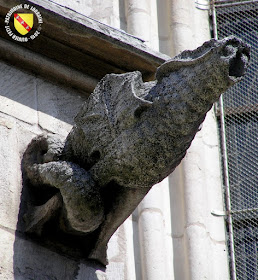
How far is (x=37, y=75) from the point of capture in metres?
4.74

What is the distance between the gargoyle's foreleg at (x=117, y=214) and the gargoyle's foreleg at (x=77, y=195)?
86 millimetres

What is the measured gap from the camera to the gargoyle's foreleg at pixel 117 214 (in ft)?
14.2

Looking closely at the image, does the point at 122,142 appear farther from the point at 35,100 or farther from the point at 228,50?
the point at 35,100

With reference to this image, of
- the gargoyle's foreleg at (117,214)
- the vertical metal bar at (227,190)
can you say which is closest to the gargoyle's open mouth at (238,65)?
the gargoyle's foreleg at (117,214)

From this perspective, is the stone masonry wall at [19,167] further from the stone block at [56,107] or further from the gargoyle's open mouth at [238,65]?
the gargoyle's open mouth at [238,65]

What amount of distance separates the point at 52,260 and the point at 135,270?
5.57ft

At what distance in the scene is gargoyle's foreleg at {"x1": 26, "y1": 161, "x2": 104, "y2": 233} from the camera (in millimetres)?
4246

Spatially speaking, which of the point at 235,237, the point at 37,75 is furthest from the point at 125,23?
the point at 37,75

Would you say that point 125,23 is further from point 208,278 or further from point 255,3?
point 208,278

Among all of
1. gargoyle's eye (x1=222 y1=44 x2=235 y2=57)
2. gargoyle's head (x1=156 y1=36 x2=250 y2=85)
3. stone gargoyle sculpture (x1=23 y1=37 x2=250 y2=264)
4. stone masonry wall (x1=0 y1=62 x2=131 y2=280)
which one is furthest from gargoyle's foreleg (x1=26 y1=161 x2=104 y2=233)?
gargoyle's eye (x1=222 y1=44 x2=235 y2=57)

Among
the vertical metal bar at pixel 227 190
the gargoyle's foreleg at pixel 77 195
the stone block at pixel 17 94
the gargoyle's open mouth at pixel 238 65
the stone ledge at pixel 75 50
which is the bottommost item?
the gargoyle's foreleg at pixel 77 195

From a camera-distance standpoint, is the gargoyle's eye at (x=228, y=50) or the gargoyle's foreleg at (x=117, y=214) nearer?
the gargoyle's eye at (x=228, y=50)

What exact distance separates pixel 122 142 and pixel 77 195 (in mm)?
223

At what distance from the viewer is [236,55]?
402cm
